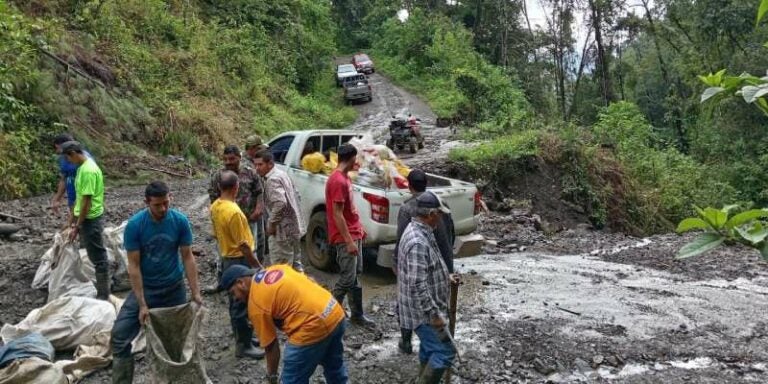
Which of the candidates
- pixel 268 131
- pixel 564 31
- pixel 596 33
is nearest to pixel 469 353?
pixel 268 131

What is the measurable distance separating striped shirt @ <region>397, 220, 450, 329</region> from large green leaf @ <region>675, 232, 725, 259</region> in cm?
248

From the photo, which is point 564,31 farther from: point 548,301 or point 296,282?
point 296,282

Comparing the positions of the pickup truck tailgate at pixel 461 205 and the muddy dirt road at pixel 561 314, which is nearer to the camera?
the muddy dirt road at pixel 561 314

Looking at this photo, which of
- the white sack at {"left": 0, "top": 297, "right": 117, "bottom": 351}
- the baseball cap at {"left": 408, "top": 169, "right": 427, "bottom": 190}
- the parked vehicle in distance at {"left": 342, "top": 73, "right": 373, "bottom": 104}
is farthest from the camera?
the parked vehicle in distance at {"left": 342, "top": 73, "right": 373, "bottom": 104}

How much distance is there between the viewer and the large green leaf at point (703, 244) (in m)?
1.33

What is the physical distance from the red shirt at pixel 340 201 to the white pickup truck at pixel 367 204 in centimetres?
93

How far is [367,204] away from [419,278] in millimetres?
2746

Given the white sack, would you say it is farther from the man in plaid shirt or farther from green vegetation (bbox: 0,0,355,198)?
green vegetation (bbox: 0,0,355,198)

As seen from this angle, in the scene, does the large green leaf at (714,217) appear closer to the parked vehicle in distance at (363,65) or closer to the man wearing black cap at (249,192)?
the man wearing black cap at (249,192)

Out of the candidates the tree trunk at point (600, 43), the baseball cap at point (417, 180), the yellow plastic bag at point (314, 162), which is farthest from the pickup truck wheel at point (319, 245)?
the tree trunk at point (600, 43)

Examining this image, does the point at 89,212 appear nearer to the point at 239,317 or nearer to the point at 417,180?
the point at 239,317

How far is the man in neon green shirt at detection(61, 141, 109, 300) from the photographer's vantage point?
5.41 meters

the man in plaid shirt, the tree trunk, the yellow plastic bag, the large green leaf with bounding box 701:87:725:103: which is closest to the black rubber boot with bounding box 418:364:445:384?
the man in plaid shirt

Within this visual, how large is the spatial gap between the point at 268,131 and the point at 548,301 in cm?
1500
